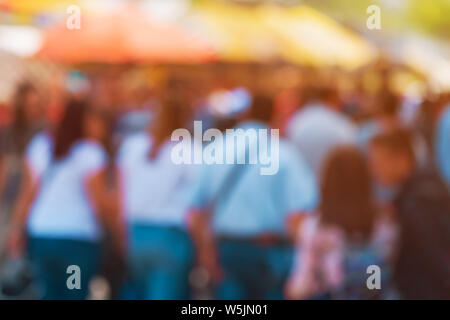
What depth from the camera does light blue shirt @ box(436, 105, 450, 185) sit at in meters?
7.62

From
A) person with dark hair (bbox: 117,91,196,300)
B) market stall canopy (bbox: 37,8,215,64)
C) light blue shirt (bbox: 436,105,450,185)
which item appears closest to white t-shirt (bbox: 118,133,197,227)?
person with dark hair (bbox: 117,91,196,300)

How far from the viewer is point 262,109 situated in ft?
24.7

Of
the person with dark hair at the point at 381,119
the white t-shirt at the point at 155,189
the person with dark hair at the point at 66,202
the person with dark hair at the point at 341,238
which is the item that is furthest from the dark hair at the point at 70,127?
the person with dark hair at the point at 381,119

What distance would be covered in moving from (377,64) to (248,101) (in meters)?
0.91

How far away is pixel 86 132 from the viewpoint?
757 cm

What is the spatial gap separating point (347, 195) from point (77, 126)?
1.89 meters

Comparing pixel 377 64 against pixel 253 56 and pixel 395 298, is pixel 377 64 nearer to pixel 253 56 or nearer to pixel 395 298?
pixel 253 56

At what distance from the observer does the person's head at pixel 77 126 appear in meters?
7.55

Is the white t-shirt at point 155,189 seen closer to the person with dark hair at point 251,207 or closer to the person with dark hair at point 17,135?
the person with dark hair at point 251,207

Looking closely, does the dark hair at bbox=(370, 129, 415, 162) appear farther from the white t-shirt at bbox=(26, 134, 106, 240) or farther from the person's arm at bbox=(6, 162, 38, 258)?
the person's arm at bbox=(6, 162, 38, 258)

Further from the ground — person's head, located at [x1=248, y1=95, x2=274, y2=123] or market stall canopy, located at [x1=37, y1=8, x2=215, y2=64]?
market stall canopy, located at [x1=37, y1=8, x2=215, y2=64]

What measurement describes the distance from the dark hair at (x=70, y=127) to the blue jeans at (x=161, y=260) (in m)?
0.72
